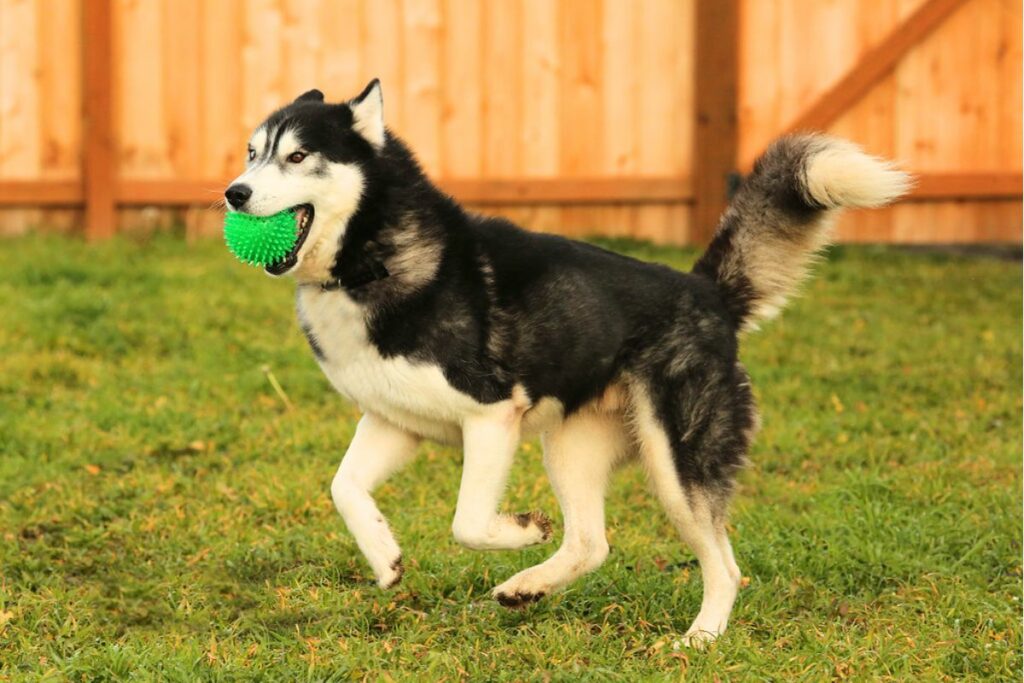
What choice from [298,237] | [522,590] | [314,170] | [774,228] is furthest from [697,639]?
[314,170]

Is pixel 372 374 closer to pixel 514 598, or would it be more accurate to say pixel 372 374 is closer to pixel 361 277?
pixel 361 277

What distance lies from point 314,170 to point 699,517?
148cm

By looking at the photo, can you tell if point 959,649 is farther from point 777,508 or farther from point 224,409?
point 224,409

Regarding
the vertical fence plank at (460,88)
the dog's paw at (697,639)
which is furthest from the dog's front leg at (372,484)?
the vertical fence plank at (460,88)

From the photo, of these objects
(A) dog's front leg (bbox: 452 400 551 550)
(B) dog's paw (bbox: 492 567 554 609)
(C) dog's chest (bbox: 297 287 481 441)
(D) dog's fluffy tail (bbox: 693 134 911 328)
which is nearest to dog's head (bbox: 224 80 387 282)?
(C) dog's chest (bbox: 297 287 481 441)

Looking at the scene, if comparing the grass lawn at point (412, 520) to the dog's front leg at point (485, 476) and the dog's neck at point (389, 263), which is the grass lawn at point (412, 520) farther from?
the dog's neck at point (389, 263)

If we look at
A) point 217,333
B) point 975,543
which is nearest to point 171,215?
point 217,333

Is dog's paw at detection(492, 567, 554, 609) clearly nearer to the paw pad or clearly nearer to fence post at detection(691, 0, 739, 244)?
the paw pad

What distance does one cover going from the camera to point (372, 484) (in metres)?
4.13

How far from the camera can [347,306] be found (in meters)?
4.03

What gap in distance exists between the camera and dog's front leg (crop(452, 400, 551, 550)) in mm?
4008

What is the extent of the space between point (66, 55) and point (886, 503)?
616cm

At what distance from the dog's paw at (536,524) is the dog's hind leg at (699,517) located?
0.35 metres

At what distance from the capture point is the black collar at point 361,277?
4.05 meters
